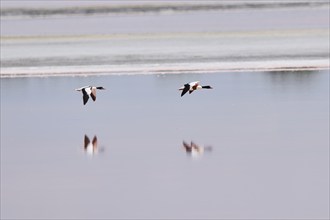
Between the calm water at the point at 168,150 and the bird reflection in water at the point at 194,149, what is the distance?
10cm

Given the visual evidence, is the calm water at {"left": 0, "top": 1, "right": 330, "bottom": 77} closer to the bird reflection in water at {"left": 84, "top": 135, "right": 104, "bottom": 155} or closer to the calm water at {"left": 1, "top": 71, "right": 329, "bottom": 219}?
the calm water at {"left": 1, "top": 71, "right": 329, "bottom": 219}

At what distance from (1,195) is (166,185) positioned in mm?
1931

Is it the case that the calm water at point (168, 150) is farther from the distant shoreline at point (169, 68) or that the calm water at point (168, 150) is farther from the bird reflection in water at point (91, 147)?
the distant shoreline at point (169, 68)

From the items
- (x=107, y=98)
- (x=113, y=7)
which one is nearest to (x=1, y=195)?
(x=107, y=98)

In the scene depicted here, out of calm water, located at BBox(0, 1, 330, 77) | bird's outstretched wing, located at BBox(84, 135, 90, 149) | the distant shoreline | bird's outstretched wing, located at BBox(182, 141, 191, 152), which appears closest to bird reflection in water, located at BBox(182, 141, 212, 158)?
bird's outstretched wing, located at BBox(182, 141, 191, 152)

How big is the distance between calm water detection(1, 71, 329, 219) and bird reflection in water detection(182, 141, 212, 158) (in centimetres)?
10

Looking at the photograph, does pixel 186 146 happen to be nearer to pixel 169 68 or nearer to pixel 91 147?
pixel 91 147

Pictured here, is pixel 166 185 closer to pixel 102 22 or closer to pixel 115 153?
pixel 115 153

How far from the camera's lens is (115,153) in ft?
49.3

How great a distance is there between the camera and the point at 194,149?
49.6 ft

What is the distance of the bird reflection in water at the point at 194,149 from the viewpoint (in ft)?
48.6

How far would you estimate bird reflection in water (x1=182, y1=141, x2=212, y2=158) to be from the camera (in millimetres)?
14822

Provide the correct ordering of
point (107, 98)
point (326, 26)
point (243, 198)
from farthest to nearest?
point (326, 26) → point (107, 98) → point (243, 198)

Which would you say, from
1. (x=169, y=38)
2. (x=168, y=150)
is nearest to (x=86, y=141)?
(x=168, y=150)
